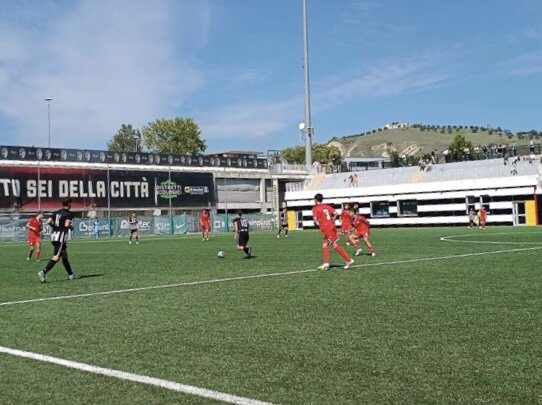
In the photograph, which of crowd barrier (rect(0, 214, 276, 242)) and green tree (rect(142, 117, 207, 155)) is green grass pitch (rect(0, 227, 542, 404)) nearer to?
crowd barrier (rect(0, 214, 276, 242))

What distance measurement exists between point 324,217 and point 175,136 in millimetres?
90850

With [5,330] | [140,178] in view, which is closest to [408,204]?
[140,178]

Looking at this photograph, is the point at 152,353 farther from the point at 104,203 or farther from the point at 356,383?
the point at 104,203

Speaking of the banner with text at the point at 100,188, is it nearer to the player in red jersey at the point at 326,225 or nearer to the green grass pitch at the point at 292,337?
the green grass pitch at the point at 292,337

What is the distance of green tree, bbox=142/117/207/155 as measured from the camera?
104188 mm

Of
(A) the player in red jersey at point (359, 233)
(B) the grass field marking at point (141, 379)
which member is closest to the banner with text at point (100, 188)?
(A) the player in red jersey at point (359, 233)

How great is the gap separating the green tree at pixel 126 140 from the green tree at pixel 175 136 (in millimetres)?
13455

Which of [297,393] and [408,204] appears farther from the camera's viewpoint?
[408,204]

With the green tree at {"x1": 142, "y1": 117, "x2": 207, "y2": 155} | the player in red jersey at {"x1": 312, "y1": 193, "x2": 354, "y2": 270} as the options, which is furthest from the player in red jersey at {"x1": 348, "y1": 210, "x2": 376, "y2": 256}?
the green tree at {"x1": 142, "y1": 117, "x2": 207, "y2": 155}

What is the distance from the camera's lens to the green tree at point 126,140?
390 feet

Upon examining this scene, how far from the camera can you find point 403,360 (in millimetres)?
6328

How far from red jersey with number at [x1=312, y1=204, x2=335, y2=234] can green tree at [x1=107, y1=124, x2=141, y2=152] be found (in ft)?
347

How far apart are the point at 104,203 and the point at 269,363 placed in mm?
64018

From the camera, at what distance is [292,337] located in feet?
25.0
